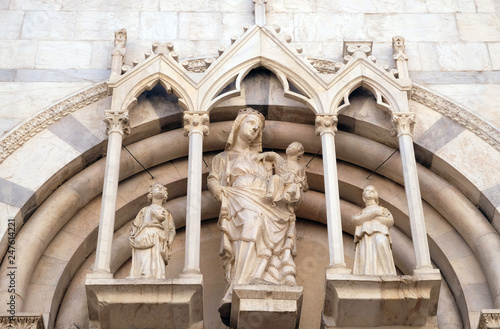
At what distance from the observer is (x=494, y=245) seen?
10023 mm

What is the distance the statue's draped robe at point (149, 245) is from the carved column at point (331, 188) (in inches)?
59.9

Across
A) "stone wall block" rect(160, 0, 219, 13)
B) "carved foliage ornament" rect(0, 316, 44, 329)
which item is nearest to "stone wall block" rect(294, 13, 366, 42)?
"stone wall block" rect(160, 0, 219, 13)

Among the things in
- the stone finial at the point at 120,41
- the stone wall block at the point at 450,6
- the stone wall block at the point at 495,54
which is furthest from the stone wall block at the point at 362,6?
the stone finial at the point at 120,41

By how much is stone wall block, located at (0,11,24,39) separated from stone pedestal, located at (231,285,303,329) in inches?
170

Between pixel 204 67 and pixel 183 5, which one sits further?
pixel 183 5

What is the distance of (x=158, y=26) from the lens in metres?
11.7

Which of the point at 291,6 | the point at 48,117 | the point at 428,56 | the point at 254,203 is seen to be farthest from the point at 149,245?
the point at 428,56

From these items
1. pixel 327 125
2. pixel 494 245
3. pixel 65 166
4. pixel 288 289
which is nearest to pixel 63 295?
pixel 65 166

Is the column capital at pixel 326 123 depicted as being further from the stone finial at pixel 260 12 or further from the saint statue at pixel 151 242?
the saint statue at pixel 151 242

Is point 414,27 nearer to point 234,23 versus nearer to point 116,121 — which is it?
point 234,23

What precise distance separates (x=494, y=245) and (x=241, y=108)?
2.98 m

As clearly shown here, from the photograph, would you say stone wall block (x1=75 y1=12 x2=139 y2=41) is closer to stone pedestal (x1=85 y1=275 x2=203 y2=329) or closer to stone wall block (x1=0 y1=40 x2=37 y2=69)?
stone wall block (x1=0 y1=40 x2=37 y2=69)

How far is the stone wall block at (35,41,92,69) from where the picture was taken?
11266 millimetres

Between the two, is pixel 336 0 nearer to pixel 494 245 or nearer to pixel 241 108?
pixel 241 108
